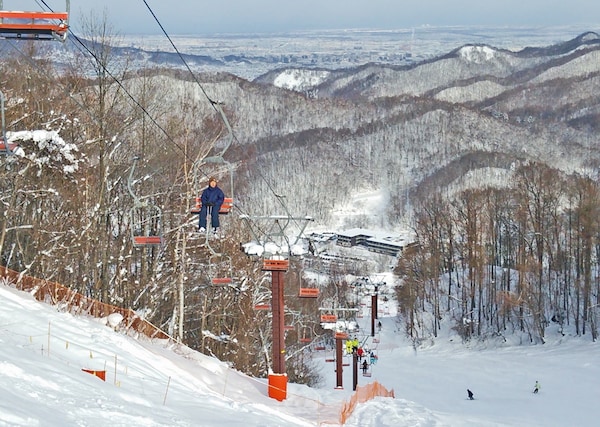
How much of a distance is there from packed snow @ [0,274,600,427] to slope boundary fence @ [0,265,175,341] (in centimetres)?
34

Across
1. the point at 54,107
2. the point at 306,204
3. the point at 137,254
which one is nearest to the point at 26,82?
the point at 54,107

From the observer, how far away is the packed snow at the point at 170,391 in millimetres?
6586

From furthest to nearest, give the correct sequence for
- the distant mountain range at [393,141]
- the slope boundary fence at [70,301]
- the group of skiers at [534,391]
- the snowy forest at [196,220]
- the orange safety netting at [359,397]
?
the distant mountain range at [393,141] → the group of skiers at [534,391] → the snowy forest at [196,220] → the slope boundary fence at [70,301] → the orange safety netting at [359,397]

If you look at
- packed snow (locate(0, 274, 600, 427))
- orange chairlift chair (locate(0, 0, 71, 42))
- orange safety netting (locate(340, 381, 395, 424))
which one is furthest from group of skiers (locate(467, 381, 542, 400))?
orange chairlift chair (locate(0, 0, 71, 42))

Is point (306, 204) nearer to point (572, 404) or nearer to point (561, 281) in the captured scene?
point (561, 281)

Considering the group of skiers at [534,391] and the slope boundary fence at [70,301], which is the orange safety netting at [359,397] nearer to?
the slope boundary fence at [70,301]

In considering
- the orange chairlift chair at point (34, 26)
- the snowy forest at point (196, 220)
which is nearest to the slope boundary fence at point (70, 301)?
the snowy forest at point (196, 220)

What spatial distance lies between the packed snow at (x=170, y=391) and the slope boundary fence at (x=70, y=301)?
34cm

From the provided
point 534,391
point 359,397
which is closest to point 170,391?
point 359,397

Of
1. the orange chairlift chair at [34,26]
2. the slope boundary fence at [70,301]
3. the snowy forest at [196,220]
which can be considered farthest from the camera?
the snowy forest at [196,220]

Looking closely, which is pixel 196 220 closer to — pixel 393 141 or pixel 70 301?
pixel 70 301

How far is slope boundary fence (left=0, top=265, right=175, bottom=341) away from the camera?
12172 millimetres

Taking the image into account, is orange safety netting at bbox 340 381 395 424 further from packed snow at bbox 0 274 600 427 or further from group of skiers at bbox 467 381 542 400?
group of skiers at bbox 467 381 542 400

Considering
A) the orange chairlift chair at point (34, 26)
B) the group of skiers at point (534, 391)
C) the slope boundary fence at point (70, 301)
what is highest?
the orange chairlift chair at point (34, 26)
